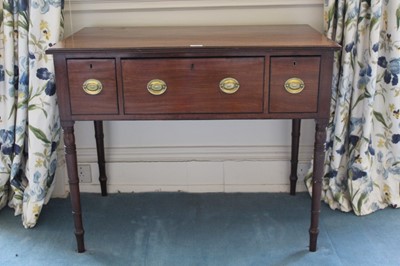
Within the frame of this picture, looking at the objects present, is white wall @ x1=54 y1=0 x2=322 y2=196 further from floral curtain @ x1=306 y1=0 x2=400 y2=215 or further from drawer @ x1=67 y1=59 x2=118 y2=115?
drawer @ x1=67 y1=59 x2=118 y2=115

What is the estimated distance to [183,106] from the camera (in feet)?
5.38

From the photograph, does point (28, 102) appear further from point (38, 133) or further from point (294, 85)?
point (294, 85)

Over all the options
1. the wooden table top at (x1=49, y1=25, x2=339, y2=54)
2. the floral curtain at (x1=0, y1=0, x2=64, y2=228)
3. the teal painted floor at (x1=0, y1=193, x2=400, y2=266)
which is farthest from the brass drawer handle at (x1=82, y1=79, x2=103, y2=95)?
the teal painted floor at (x1=0, y1=193, x2=400, y2=266)

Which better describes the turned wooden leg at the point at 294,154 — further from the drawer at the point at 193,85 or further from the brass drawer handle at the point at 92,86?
the brass drawer handle at the point at 92,86

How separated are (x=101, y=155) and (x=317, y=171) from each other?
97 cm

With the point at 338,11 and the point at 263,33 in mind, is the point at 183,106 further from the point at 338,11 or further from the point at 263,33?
the point at 338,11

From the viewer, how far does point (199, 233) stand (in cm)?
198

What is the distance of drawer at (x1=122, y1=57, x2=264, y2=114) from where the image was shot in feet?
5.24

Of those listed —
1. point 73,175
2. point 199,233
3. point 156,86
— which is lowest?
point 199,233

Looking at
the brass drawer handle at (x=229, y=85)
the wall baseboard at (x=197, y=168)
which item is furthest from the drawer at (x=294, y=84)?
the wall baseboard at (x=197, y=168)

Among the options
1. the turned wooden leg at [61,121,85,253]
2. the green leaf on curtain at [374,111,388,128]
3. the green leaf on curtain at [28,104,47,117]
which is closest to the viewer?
the turned wooden leg at [61,121,85,253]

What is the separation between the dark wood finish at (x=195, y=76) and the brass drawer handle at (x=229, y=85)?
0.05 ft

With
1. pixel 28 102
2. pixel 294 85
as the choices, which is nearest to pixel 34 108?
pixel 28 102

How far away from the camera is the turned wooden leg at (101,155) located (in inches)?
84.7
